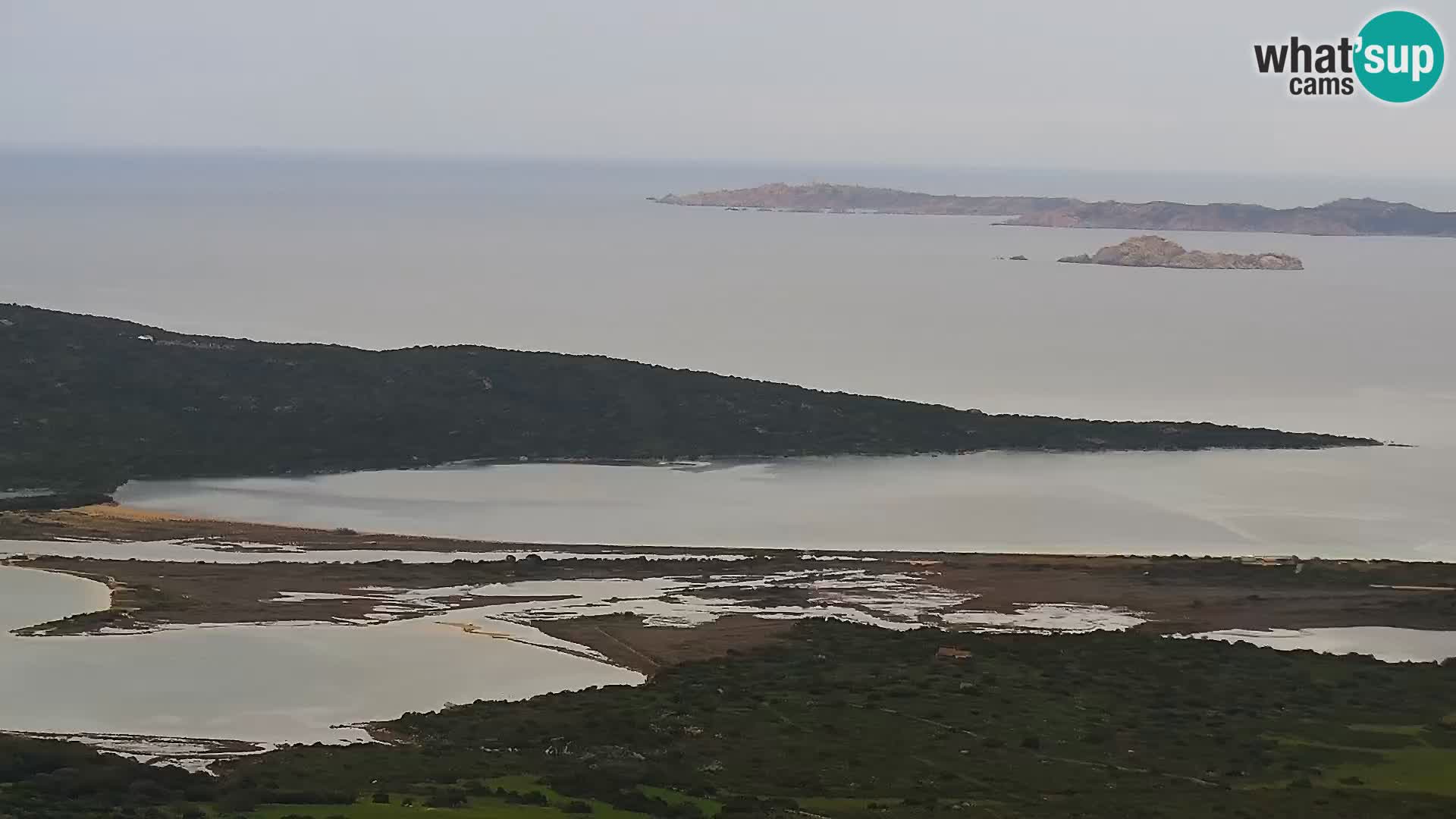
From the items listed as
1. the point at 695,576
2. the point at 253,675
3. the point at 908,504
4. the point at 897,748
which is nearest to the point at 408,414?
the point at 908,504

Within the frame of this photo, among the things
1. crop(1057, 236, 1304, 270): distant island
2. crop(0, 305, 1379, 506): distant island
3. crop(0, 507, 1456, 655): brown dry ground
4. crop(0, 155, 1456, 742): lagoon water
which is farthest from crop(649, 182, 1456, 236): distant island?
crop(0, 507, 1456, 655): brown dry ground

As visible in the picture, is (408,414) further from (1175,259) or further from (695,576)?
(1175,259)

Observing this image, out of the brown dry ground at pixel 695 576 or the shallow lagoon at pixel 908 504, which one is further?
the shallow lagoon at pixel 908 504

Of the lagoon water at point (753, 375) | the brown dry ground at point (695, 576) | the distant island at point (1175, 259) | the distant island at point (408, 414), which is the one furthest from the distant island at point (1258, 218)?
the brown dry ground at point (695, 576)

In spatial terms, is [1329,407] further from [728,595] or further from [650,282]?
[650,282]

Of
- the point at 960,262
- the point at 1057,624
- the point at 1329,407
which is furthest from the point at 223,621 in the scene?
the point at 960,262

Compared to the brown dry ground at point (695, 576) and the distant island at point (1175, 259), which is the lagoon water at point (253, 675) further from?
the distant island at point (1175, 259)
